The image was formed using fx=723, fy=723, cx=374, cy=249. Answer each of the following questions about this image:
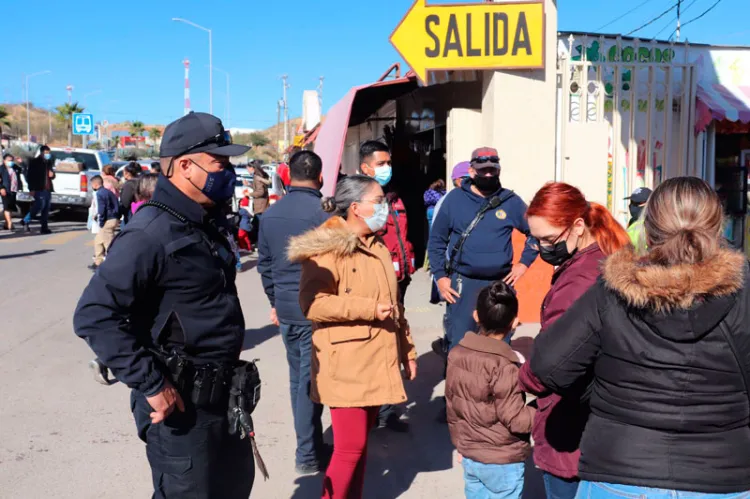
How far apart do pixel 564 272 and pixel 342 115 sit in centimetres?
674

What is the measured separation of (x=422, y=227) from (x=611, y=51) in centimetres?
498

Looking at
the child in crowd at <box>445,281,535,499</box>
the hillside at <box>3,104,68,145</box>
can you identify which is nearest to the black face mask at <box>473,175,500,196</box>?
the child in crowd at <box>445,281,535,499</box>

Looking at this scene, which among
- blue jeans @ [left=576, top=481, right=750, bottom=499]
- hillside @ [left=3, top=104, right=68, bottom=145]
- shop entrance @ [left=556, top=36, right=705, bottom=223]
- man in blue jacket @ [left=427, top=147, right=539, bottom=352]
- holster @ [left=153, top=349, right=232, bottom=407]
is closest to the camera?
blue jeans @ [left=576, top=481, right=750, bottom=499]

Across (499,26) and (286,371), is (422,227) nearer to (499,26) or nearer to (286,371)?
(499,26)

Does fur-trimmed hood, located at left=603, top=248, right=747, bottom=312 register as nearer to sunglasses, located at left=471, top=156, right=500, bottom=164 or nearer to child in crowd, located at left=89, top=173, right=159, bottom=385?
child in crowd, located at left=89, top=173, right=159, bottom=385

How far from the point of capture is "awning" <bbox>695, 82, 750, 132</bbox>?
9.09 metres

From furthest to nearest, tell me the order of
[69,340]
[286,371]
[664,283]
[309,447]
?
[69,340] → [286,371] → [309,447] → [664,283]

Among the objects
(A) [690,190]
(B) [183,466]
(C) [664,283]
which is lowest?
(B) [183,466]

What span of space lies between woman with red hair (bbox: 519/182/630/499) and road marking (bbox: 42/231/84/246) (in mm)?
14803

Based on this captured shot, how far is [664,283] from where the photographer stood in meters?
1.95

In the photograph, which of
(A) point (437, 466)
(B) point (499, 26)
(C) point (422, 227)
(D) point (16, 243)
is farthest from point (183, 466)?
(D) point (16, 243)

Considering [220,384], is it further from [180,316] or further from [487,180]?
[487,180]

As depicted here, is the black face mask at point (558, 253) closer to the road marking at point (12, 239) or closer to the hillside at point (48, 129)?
the road marking at point (12, 239)

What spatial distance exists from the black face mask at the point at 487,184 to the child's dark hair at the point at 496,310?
1.56 meters
